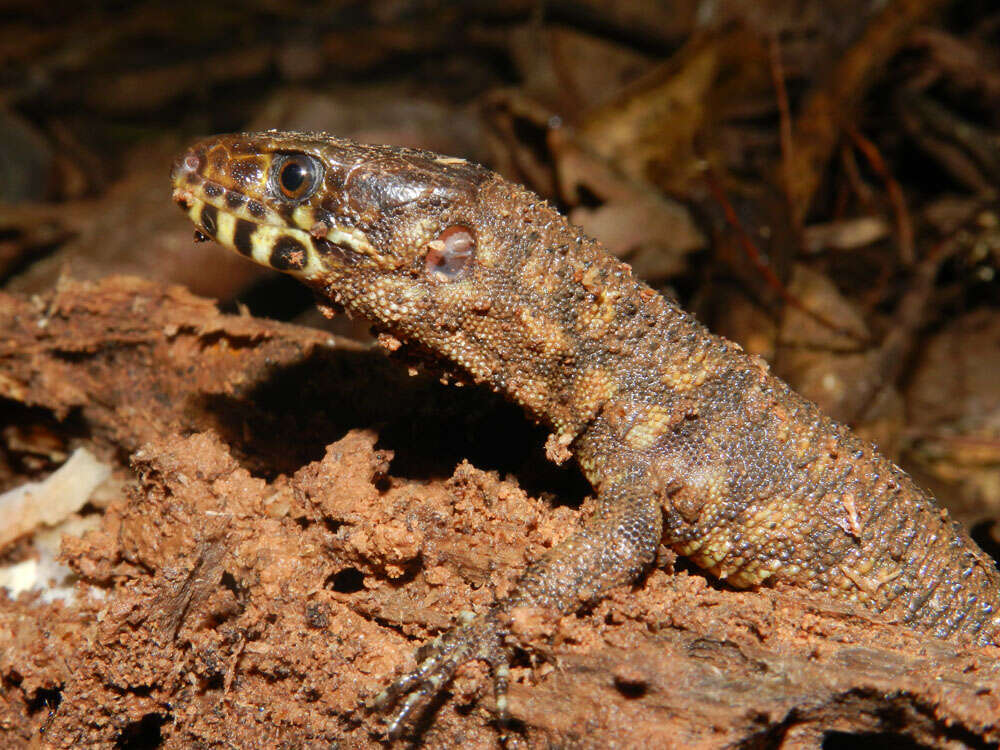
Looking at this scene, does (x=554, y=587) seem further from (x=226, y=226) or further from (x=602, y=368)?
(x=226, y=226)

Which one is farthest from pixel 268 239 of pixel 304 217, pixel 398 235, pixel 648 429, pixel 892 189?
pixel 892 189

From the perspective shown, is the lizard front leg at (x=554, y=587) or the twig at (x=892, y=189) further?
the twig at (x=892, y=189)

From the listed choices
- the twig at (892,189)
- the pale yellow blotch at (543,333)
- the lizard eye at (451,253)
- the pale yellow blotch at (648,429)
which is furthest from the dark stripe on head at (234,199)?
the twig at (892,189)

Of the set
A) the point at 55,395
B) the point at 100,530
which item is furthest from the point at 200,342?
the point at 100,530

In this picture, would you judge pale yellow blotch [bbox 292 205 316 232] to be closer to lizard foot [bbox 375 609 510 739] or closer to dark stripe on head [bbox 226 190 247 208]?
dark stripe on head [bbox 226 190 247 208]

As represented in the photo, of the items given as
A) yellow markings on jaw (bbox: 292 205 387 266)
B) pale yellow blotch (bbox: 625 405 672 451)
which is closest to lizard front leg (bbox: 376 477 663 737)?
pale yellow blotch (bbox: 625 405 672 451)

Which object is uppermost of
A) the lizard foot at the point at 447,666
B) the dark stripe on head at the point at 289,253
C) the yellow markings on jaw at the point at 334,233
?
the yellow markings on jaw at the point at 334,233

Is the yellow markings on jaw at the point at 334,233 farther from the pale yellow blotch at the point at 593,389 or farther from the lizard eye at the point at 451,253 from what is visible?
the pale yellow blotch at the point at 593,389
